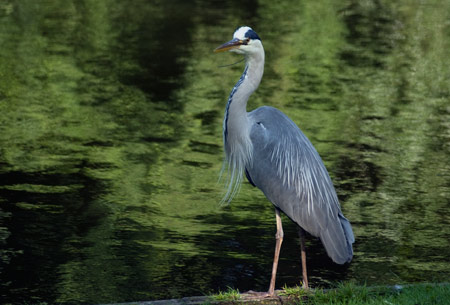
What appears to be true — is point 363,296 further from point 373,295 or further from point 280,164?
point 280,164

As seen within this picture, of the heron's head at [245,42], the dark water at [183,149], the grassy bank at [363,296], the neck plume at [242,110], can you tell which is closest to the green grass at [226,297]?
the grassy bank at [363,296]

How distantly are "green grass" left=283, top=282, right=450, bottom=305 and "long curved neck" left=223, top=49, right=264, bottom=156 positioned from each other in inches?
51.8

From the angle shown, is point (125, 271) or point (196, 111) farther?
point (196, 111)

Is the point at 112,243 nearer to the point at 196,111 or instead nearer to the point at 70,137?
the point at 70,137

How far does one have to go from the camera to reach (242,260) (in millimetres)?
7586

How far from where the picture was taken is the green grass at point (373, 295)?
577 centimetres

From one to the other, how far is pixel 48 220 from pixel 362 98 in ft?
24.9

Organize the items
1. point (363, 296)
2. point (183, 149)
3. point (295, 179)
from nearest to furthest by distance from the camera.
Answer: point (363, 296) → point (295, 179) → point (183, 149)

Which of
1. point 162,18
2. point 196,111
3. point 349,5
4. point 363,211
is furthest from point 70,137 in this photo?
point 349,5

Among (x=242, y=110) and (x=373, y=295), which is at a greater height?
(x=242, y=110)

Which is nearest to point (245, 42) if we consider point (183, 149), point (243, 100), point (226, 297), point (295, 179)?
point (243, 100)

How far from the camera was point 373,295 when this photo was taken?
5.95 meters

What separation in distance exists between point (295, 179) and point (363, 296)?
108 cm

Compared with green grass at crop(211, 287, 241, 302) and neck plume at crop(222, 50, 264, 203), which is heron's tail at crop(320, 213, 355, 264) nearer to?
green grass at crop(211, 287, 241, 302)
